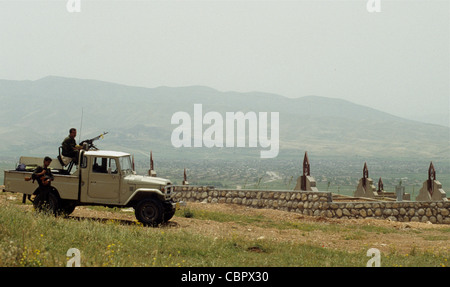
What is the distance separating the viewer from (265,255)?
545 inches

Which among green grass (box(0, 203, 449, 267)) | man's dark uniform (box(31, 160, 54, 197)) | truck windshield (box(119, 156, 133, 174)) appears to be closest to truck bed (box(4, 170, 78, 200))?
man's dark uniform (box(31, 160, 54, 197))

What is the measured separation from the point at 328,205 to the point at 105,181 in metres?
12.3

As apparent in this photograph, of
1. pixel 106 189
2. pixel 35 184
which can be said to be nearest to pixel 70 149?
pixel 35 184

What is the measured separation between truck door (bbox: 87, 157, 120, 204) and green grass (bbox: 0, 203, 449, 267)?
1515 millimetres

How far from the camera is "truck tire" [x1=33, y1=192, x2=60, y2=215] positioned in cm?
1728

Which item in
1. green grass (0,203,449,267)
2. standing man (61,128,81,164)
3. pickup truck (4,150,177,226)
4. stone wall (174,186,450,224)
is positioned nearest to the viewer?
green grass (0,203,449,267)

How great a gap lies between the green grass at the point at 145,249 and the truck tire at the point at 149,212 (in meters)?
0.69

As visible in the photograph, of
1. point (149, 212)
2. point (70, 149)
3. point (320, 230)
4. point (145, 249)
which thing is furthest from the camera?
point (320, 230)

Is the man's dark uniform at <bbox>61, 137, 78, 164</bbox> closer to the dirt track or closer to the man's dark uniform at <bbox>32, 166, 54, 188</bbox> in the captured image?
the man's dark uniform at <bbox>32, 166, 54, 188</bbox>

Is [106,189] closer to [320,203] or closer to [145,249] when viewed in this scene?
[145,249]

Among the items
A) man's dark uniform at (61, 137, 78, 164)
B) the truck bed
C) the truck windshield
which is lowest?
Answer: the truck bed

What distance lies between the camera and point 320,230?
2083cm

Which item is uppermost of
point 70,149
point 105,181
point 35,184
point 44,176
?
point 70,149
